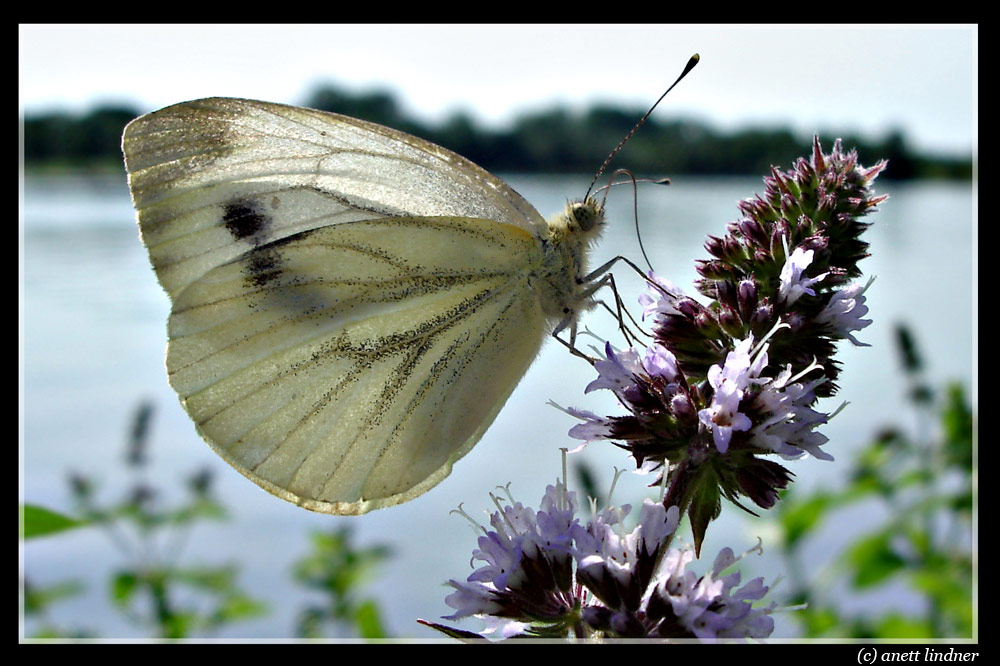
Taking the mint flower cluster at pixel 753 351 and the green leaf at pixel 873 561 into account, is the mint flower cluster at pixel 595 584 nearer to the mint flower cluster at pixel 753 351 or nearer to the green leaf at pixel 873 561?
the mint flower cluster at pixel 753 351

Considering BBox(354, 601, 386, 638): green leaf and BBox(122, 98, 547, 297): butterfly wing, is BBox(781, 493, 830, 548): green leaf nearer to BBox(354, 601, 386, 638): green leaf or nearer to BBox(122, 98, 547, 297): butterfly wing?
BBox(354, 601, 386, 638): green leaf

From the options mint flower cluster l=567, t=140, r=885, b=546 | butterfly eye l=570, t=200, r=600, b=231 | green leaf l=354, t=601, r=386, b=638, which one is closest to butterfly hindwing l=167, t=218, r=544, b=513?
butterfly eye l=570, t=200, r=600, b=231

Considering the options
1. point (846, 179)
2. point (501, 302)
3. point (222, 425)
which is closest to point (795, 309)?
point (846, 179)

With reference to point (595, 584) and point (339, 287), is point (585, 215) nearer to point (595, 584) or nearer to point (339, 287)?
point (339, 287)

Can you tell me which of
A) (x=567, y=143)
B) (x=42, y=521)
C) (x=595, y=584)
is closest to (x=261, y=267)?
(x=42, y=521)

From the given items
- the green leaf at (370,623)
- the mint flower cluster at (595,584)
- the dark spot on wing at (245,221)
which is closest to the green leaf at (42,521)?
the dark spot on wing at (245,221)
